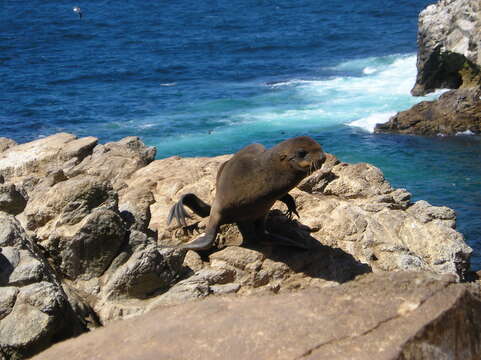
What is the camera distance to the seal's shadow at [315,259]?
7781mm

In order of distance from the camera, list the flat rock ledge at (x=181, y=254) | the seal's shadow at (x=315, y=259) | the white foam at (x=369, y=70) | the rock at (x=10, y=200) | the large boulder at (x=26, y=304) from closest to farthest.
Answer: the flat rock ledge at (x=181, y=254) → the large boulder at (x=26, y=304) → the seal's shadow at (x=315, y=259) → the rock at (x=10, y=200) → the white foam at (x=369, y=70)

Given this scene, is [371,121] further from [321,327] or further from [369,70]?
[321,327]

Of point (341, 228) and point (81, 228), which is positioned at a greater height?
point (81, 228)

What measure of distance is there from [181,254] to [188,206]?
60.0 inches

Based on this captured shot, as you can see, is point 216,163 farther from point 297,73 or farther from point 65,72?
point 65,72

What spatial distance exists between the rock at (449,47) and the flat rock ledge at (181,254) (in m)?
17.0

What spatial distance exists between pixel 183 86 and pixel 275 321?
32.0 metres

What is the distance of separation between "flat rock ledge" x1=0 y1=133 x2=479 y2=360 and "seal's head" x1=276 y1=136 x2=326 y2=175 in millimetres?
1074

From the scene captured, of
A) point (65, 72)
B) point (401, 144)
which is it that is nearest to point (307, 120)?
point (401, 144)

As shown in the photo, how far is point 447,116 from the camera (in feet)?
80.7

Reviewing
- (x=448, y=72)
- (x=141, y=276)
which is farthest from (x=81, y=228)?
(x=448, y=72)

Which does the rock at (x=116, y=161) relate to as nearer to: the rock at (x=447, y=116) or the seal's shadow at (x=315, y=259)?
the seal's shadow at (x=315, y=259)

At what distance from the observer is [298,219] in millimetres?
8703

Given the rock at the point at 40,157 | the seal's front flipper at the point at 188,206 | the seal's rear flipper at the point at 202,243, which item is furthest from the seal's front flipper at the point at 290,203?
the rock at the point at 40,157
